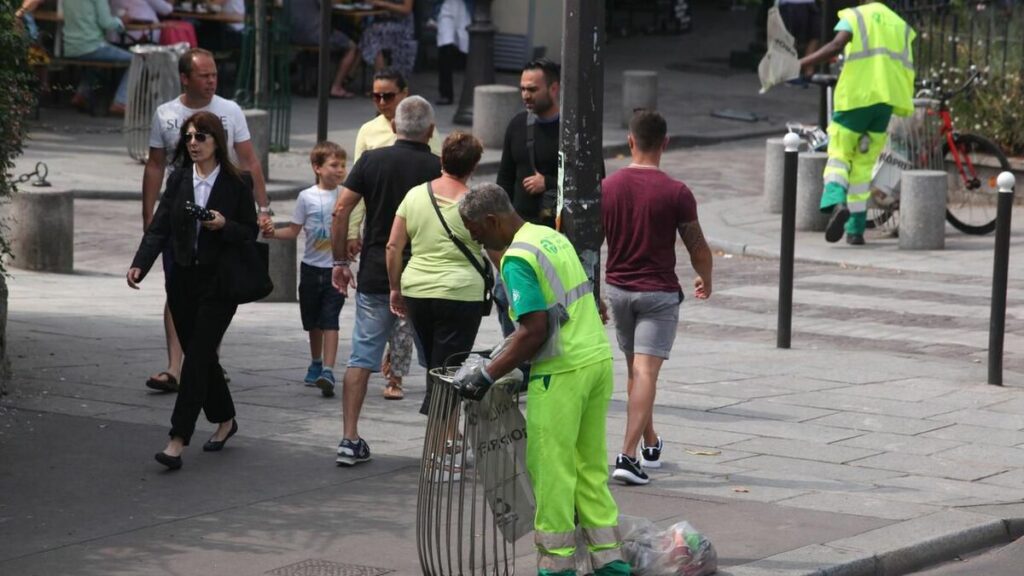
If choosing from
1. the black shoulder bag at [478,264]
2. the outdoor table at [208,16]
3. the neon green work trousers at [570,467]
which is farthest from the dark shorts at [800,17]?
the neon green work trousers at [570,467]

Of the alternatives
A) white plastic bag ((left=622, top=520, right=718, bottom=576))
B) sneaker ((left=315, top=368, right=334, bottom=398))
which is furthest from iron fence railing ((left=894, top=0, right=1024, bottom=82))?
white plastic bag ((left=622, top=520, right=718, bottom=576))

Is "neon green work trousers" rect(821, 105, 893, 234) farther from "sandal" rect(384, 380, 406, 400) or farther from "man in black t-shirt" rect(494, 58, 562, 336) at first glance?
"sandal" rect(384, 380, 406, 400)

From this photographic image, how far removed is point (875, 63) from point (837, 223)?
4.50 ft

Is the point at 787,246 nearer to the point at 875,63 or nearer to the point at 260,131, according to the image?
the point at 875,63

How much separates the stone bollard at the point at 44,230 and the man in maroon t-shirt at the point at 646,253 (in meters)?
6.81

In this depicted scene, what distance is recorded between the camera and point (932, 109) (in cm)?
1570

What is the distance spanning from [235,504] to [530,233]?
6.63ft

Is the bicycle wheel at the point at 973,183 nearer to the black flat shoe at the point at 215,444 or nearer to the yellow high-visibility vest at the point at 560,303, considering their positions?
the black flat shoe at the point at 215,444

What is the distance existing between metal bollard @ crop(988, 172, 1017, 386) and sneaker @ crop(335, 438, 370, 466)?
3.98 m

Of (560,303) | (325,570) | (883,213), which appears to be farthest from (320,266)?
(883,213)

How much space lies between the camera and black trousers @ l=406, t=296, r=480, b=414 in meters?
7.85

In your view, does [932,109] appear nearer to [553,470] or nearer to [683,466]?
→ [683,466]

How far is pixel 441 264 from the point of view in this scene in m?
7.89

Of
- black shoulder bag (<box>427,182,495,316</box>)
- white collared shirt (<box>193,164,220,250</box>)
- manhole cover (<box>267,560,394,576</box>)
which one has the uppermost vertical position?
white collared shirt (<box>193,164,220,250</box>)
